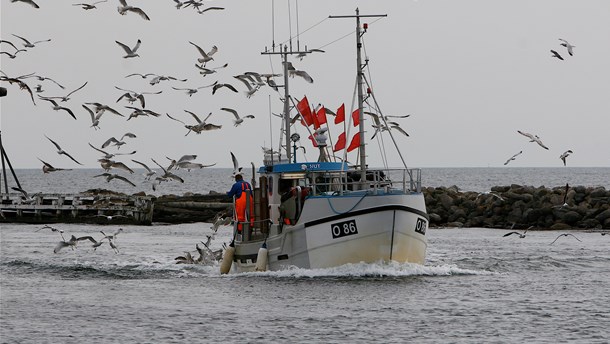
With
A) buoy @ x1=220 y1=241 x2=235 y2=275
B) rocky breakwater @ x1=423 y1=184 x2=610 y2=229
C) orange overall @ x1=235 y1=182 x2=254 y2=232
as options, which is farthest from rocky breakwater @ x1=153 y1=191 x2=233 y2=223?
orange overall @ x1=235 y1=182 x2=254 y2=232

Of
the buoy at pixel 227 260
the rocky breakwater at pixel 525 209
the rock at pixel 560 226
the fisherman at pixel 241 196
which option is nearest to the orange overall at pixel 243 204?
the fisherman at pixel 241 196

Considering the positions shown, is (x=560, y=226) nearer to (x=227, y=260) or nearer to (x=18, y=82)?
(x=227, y=260)

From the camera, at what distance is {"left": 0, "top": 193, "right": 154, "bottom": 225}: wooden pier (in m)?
57.3

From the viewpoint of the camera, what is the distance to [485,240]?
4541 cm

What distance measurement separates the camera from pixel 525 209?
5488 centimetres

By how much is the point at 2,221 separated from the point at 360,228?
37197 mm

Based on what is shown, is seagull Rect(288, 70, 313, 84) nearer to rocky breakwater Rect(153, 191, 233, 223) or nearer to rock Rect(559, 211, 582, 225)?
rock Rect(559, 211, 582, 225)

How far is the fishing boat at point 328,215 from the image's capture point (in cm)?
2616

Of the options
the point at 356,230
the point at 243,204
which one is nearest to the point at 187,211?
the point at 243,204

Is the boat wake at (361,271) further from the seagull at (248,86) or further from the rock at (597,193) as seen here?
the rock at (597,193)

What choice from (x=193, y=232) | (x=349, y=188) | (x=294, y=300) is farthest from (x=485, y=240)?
(x=294, y=300)

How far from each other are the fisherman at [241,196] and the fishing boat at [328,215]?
9 cm

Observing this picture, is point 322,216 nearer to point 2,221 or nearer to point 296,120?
point 296,120

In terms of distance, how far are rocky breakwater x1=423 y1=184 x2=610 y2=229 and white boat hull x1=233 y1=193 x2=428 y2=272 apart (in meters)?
25.0
